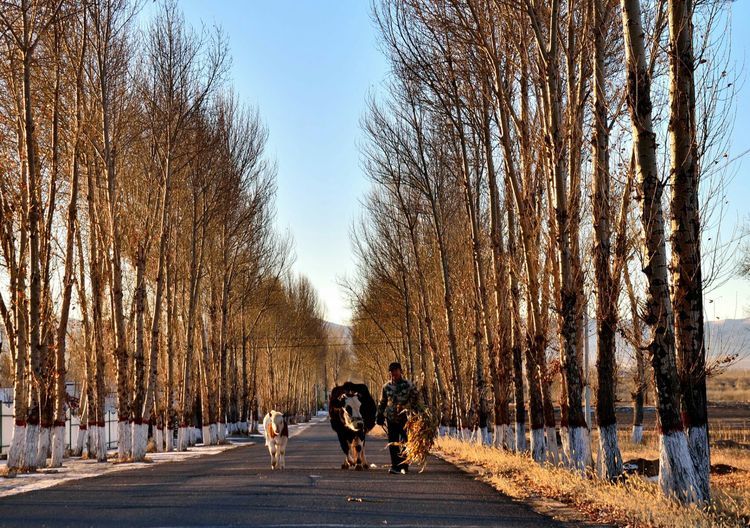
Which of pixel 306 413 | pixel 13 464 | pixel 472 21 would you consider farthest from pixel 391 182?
pixel 306 413

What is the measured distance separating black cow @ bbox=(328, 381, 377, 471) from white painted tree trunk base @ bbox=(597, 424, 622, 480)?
5.28 metres

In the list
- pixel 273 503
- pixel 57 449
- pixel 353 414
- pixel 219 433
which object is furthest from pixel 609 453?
pixel 219 433

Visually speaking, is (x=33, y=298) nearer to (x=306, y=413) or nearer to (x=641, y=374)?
(x=641, y=374)

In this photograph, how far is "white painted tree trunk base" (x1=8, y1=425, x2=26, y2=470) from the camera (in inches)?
798

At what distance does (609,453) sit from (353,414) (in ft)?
18.6

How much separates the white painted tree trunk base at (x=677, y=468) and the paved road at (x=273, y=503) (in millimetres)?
1277

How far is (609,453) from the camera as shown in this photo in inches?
531

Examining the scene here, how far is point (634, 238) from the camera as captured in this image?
49.2 ft

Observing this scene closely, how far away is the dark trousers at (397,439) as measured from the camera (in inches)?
677

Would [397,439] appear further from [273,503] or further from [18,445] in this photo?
[18,445]

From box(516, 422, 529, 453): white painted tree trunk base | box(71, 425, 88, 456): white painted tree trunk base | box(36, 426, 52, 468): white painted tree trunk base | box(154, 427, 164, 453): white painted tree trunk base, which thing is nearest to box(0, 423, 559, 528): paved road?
box(36, 426, 52, 468): white painted tree trunk base

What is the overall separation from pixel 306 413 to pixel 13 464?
9367cm

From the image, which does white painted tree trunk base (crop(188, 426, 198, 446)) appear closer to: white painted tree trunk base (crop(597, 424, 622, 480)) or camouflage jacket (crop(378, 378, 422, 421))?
camouflage jacket (crop(378, 378, 422, 421))

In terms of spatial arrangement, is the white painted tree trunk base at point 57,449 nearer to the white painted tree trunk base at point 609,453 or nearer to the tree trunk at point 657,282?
the white painted tree trunk base at point 609,453
